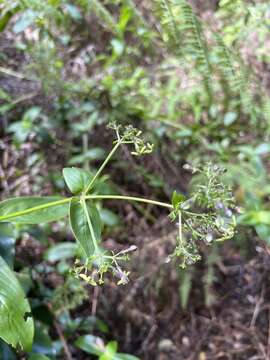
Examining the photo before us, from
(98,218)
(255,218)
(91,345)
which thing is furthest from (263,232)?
(91,345)

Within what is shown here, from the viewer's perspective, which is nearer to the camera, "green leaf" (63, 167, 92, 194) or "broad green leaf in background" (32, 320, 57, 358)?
"green leaf" (63, 167, 92, 194)

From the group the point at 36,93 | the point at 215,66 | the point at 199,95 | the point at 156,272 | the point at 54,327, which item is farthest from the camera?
the point at 199,95

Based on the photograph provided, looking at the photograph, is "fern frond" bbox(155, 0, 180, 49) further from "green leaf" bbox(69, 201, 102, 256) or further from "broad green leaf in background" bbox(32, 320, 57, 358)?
"broad green leaf in background" bbox(32, 320, 57, 358)

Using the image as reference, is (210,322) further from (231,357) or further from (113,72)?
(113,72)

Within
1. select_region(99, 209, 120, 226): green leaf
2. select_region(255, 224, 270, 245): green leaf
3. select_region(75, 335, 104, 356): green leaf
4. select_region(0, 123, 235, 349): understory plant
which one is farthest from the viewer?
select_region(99, 209, 120, 226): green leaf

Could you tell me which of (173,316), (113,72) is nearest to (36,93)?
(113,72)

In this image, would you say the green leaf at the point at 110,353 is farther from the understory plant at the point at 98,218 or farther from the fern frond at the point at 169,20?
the fern frond at the point at 169,20

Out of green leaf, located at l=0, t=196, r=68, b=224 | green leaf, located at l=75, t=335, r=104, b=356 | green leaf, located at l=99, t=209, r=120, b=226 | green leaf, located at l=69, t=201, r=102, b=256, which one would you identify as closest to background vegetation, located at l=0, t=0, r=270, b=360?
green leaf, located at l=99, t=209, r=120, b=226

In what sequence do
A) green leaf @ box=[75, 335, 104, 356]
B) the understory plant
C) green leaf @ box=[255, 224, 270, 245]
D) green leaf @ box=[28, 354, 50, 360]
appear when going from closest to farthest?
the understory plant → green leaf @ box=[28, 354, 50, 360] → green leaf @ box=[255, 224, 270, 245] → green leaf @ box=[75, 335, 104, 356]
